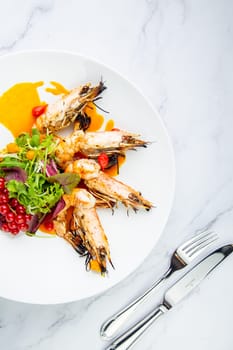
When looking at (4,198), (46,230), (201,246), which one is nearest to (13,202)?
(4,198)

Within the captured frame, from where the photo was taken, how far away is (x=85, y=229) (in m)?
Result: 1.61

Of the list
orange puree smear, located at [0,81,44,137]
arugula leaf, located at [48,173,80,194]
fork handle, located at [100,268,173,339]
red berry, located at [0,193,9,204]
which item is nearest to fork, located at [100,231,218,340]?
fork handle, located at [100,268,173,339]

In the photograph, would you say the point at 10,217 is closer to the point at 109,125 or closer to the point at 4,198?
the point at 4,198

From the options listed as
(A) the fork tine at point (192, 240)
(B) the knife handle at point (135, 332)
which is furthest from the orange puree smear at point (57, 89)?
(B) the knife handle at point (135, 332)

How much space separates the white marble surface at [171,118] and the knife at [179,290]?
0.05 meters

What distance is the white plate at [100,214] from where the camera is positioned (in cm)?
155

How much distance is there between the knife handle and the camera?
69.5 inches

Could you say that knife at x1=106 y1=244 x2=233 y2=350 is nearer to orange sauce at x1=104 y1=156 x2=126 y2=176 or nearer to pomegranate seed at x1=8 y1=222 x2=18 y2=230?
orange sauce at x1=104 y1=156 x2=126 y2=176

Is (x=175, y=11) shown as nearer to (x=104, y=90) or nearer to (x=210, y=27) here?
(x=210, y=27)

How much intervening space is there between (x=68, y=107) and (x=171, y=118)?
16.0 inches

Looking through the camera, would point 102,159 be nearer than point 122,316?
Yes

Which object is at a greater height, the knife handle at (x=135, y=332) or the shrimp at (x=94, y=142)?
the shrimp at (x=94, y=142)

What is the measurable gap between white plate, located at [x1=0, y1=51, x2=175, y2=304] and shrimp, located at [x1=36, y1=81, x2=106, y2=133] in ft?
0.15

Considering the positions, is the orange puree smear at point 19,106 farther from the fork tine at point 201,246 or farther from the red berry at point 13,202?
the fork tine at point 201,246
